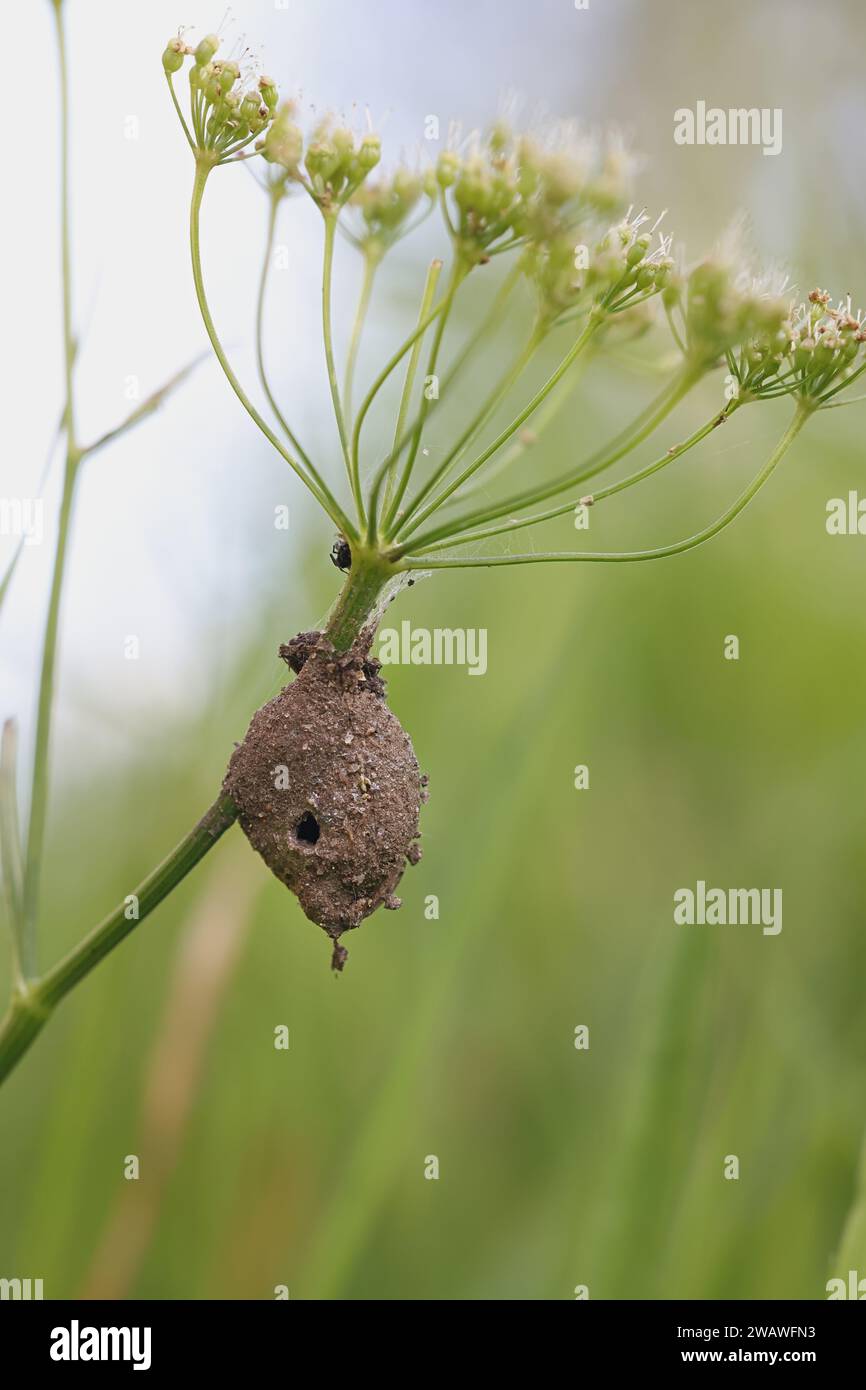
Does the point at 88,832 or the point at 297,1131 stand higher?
the point at 88,832

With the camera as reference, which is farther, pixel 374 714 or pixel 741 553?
pixel 741 553

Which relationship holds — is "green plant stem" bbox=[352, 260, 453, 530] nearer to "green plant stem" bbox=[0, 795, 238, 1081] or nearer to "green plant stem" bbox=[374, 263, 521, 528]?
"green plant stem" bbox=[374, 263, 521, 528]

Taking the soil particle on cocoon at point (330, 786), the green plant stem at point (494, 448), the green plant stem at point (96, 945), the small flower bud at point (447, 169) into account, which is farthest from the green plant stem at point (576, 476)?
the green plant stem at point (96, 945)

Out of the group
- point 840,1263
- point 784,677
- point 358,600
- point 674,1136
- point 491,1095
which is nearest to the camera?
point 358,600

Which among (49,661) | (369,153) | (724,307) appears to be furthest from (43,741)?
(724,307)

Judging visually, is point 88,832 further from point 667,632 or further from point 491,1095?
point 667,632

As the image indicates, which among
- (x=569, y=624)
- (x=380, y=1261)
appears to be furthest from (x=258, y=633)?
(x=380, y=1261)
